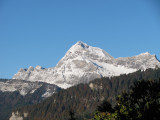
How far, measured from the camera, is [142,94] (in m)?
89.6

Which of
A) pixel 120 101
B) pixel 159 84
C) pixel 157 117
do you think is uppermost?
pixel 159 84

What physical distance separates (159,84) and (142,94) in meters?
8.18

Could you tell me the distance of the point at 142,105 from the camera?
76.9 m

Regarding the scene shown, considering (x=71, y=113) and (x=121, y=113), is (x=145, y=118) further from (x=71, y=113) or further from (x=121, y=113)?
(x=71, y=113)

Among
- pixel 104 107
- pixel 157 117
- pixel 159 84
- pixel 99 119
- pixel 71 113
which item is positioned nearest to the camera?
pixel 157 117

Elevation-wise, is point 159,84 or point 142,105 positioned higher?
point 159,84

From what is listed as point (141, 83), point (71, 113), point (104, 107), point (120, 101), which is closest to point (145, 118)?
point (120, 101)

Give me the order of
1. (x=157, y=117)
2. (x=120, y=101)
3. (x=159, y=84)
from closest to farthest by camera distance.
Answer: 1. (x=157, y=117)
2. (x=120, y=101)
3. (x=159, y=84)

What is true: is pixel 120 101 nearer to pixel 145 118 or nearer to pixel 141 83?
pixel 145 118

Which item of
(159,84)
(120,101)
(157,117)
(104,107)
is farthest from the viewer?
(104,107)

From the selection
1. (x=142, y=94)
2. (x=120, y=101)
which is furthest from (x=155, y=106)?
(x=142, y=94)

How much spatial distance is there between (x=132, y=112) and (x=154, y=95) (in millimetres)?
16956

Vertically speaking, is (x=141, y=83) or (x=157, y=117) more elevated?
(x=141, y=83)

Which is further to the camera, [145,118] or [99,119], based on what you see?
[99,119]
